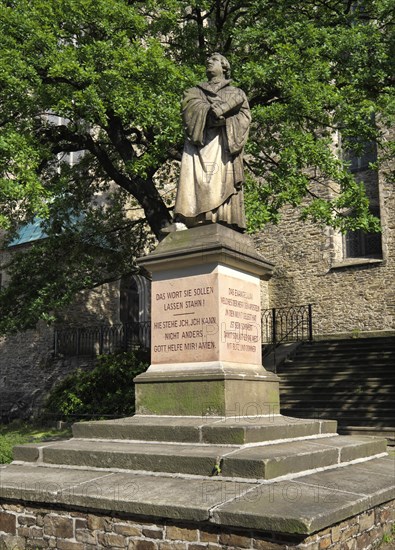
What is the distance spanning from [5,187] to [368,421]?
890 cm

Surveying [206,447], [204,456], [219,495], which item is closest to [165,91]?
[206,447]

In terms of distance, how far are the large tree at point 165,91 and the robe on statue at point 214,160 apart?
13.8 feet

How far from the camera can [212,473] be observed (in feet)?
18.5

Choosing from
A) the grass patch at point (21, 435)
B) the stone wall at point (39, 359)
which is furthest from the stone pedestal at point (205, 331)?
the stone wall at point (39, 359)

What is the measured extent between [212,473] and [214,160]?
376 centimetres

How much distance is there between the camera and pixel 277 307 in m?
26.5

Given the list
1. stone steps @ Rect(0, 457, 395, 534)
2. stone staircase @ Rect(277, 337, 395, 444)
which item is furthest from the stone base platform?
stone staircase @ Rect(277, 337, 395, 444)

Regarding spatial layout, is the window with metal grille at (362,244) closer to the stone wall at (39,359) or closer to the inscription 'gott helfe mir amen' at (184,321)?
the stone wall at (39,359)

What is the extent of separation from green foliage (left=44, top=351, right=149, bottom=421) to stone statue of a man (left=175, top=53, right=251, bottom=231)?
31.0ft

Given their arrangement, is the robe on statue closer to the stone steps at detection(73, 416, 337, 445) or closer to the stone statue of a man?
the stone statue of a man

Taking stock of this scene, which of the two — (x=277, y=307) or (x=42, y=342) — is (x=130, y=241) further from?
(x=277, y=307)

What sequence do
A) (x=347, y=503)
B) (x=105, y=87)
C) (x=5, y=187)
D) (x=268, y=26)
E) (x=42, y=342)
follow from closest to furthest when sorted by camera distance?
(x=347, y=503) < (x=5, y=187) < (x=105, y=87) < (x=268, y=26) < (x=42, y=342)

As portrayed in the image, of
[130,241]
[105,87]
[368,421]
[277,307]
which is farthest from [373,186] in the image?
[105,87]

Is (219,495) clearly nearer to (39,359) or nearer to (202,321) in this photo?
(202,321)
